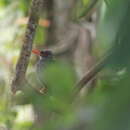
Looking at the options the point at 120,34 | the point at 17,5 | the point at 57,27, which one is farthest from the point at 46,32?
the point at 120,34

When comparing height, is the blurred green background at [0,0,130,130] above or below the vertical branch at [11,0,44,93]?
above

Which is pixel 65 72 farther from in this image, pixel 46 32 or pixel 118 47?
pixel 46 32

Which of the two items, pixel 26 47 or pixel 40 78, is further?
pixel 26 47

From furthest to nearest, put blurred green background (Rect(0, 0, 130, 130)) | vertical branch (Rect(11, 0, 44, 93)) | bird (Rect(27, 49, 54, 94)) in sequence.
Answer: vertical branch (Rect(11, 0, 44, 93))
bird (Rect(27, 49, 54, 94))
blurred green background (Rect(0, 0, 130, 130))

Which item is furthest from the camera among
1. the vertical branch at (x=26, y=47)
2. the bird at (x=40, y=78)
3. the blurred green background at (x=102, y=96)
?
the vertical branch at (x=26, y=47)

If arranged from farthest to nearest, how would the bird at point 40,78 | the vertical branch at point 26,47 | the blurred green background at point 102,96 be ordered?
1. the vertical branch at point 26,47
2. the bird at point 40,78
3. the blurred green background at point 102,96

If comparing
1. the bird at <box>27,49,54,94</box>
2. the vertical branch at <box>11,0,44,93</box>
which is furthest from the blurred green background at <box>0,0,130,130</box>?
the vertical branch at <box>11,0,44,93</box>

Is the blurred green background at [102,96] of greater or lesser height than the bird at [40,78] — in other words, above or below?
above

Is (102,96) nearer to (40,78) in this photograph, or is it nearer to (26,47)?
(40,78)

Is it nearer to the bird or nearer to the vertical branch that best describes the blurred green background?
the bird

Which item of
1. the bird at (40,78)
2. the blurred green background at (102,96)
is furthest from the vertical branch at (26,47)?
the blurred green background at (102,96)

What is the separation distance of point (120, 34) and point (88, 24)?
2.37m

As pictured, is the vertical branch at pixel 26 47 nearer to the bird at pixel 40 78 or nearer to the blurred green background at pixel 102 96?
the bird at pixel 40 78

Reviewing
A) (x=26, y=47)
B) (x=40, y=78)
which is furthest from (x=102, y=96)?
(x=26, y=47)
